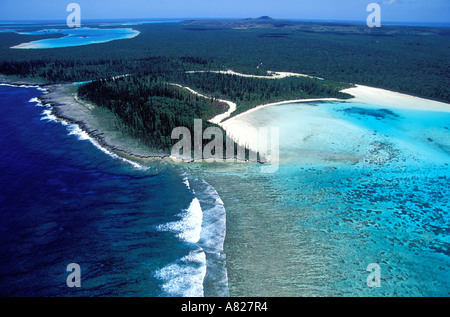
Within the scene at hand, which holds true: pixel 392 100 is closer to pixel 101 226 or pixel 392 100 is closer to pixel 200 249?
pixel 200 249

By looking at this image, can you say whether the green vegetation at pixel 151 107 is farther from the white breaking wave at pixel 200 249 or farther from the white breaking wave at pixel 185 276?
the white breaking wave at pixel 185 276

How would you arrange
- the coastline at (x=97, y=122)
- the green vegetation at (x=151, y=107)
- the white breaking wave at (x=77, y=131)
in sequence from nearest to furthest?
the white breaking wave at (x=77, y=131) → the coastline at (x=97, y=122) → the green vegetation at (x=151, y=107)

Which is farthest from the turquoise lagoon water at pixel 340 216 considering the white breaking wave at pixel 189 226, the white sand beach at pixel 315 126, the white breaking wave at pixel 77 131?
the white breaking wave at pixel 77 131

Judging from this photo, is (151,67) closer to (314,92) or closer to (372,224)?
(314,92)

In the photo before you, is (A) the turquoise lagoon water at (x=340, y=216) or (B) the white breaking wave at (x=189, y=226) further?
(B) the white breaking wave at (x=189, y=226)

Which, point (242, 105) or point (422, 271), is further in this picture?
point (242, 105)

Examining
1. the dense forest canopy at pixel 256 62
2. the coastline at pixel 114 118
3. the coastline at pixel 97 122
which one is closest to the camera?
the coastline at pixel 97 122

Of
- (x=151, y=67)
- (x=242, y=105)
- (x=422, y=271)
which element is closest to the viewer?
(x=422, y=271)
